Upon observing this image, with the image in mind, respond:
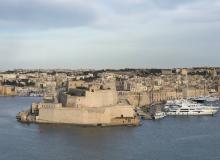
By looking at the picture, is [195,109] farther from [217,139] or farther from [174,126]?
[217,139]

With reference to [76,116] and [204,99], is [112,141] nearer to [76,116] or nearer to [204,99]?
[76,116]

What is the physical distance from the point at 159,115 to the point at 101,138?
488 centimetres

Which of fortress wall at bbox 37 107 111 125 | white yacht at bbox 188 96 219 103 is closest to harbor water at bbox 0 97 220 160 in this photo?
fortress wall at bbox 37 107 111 125

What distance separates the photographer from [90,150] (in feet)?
39.9

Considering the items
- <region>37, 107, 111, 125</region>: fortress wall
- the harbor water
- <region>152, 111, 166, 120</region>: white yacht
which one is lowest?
the harbor water

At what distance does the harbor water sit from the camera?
37.9ft

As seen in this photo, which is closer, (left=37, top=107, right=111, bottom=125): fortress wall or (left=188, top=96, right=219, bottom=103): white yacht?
(left=37, top=107, right=111, bottom=125): fortress wall

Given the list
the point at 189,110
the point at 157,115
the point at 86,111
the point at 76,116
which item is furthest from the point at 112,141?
the point at 189,110

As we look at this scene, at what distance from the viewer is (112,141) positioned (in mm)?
13344

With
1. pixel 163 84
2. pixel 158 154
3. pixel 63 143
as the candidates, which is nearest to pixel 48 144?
pixel 63 143

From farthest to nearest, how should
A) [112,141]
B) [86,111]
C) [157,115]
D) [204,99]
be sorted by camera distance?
1. [204,99]
2. [157,115]
3. [86,111]
4. [112,141]

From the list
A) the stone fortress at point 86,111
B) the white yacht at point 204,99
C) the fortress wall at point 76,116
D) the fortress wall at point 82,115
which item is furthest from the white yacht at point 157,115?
the white yacht at point 204,99

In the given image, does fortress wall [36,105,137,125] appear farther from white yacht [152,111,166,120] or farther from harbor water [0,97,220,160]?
white yacht [152,111,166,120]

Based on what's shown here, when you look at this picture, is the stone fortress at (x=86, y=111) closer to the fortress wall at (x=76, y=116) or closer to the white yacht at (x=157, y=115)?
the fortress wall at (x=76, y=116)
